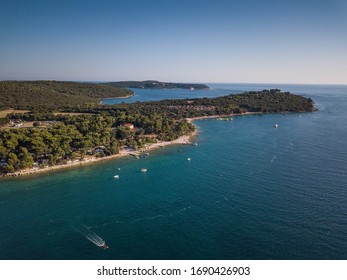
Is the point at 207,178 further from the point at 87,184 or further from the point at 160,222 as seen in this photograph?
the point at 87,184

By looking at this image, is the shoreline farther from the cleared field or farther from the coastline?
the cleared field

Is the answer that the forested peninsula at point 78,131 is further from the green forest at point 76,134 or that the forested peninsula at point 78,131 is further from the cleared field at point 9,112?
the cleared field at point 9,112

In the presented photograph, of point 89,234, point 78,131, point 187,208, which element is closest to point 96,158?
point 78,131

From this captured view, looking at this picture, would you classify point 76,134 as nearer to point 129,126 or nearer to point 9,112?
point 129,126

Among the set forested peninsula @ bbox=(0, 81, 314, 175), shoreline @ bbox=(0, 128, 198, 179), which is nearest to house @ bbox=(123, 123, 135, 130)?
forested peninsula @ bbox=(0, 81, 314, 175)

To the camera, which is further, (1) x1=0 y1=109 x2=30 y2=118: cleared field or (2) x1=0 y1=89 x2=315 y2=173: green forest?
(1) x1=0 y1=109 x2=30 y2=118: cleared field
